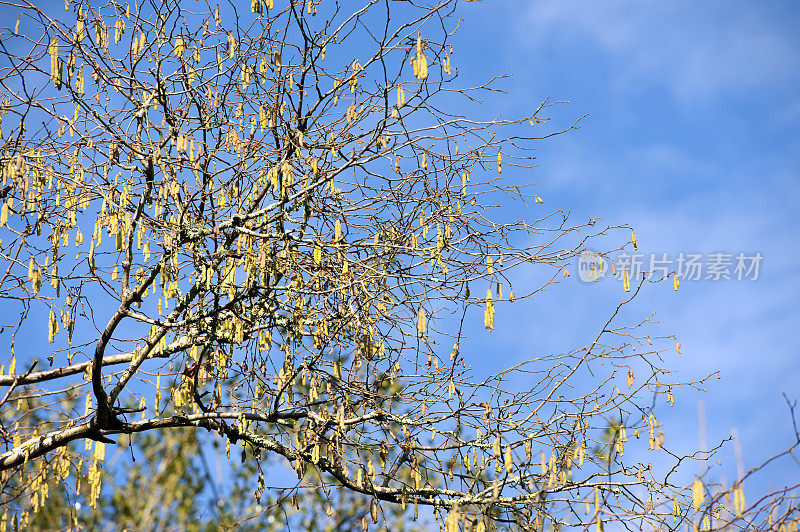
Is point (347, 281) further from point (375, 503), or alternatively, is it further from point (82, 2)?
point (82, 2)

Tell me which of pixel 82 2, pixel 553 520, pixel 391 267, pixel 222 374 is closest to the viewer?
pixel 553 520

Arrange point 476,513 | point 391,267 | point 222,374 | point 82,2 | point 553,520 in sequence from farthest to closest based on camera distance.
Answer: point 391,267, point 82,2, point 222,374, point 476,513, point 553,520

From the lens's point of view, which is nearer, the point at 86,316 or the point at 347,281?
the point at 347,281

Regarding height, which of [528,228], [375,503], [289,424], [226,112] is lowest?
[375,503]

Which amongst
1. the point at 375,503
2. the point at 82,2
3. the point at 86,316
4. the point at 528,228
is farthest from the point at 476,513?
the point at 82,2

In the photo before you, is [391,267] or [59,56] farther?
[391,267]

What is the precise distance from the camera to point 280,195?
203 inches

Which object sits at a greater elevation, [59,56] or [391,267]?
[59,56]

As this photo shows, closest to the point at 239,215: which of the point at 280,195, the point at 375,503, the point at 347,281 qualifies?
the point at 280,195

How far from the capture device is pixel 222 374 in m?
5.00

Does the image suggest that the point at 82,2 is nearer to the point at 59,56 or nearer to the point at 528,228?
the point at 59,56

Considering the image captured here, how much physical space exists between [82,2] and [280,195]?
1.94m

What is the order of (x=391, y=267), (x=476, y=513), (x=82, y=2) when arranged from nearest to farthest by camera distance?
(x=476, y=513), (x=82, y=2), (x=391, y=267)

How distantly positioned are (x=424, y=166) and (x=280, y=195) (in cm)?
104
